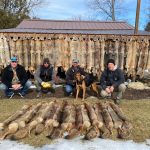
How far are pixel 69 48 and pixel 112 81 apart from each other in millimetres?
3785

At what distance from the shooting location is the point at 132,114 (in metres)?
8.12

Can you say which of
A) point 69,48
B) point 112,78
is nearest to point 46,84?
point 112,78

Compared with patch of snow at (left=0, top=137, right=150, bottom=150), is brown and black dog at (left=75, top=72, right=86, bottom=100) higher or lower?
higher

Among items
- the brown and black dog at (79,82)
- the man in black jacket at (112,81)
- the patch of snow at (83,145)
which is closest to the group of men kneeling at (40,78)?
the man in black jacket at (112,81)

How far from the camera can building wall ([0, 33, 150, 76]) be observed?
1291cm

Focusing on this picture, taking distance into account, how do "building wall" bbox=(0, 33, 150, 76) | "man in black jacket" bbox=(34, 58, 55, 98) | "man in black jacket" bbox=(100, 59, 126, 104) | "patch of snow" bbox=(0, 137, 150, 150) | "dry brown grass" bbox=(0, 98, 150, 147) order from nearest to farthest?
1. "patch of snow" bbox=(0, 137, 150, 150)
2. "dry brown grass" bbox=(0, 98, 150, 147)
3. "man in black jacket" bbox=(100, 59, 126, 104)
4. "man in black jacket" bbox=(34, 58, 55, 98)
5. "building wall" bbox=(0, 33, 150, 76)

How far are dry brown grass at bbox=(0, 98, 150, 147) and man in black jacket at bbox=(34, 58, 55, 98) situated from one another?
87cm

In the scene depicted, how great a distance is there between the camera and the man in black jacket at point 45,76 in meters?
10.4

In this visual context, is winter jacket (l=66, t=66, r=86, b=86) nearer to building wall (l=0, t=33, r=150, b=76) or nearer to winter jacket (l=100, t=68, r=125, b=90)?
winter jacket (l=100, t=68, r=125, b=90)

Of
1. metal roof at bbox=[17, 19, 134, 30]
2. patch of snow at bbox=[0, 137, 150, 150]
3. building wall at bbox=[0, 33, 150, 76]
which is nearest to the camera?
patch of snow at bbox=[0, 137, 150, 150]

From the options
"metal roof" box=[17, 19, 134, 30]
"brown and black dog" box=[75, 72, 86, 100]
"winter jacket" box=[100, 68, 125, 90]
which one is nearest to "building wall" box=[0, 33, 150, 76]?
"brown and black dog" box=[75, 72, 86, 100]

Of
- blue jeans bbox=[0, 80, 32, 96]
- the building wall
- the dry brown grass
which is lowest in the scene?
the dry brown grass

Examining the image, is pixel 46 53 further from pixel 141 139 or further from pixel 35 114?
pixel 141 139

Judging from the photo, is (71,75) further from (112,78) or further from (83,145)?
→ (83,145)
